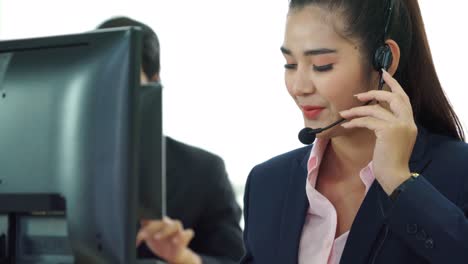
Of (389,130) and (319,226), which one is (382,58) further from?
(319,226)

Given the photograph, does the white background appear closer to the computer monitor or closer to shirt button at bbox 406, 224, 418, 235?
shirt button at bbox 406, 224, 418, 235

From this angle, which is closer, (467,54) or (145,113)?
(145,113)

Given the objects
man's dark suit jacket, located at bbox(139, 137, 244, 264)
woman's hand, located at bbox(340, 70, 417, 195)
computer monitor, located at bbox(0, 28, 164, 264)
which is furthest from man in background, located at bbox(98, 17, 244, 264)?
computer monitor, located at bbox(0, 28, 164, 264)

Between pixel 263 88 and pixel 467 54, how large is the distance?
2.74 feet

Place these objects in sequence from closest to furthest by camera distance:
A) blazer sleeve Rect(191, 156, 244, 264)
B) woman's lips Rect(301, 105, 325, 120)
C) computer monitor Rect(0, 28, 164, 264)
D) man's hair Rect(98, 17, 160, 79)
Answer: computer monitor Rect(0, 28, 164, 264), woman's lips Rect(301, 105, 325, 120), blazer sleeve Rect(191, 156, 244, 264), man's hair Rect(98, 17, 160, 79)

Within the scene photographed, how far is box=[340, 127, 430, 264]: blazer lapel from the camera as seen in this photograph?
1.38 meters

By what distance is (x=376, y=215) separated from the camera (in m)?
1.40

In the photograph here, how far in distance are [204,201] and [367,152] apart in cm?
81

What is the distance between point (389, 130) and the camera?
135 cm

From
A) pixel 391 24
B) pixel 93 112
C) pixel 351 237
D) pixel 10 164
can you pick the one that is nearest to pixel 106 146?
pixel 93 112

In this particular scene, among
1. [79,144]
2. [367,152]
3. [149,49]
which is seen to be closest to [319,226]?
[367,152]

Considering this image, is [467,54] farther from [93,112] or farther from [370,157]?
[93,112]

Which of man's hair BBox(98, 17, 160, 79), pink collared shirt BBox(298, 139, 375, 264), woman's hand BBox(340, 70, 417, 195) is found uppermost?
man's hair BBox(98, 17, 160, 79)

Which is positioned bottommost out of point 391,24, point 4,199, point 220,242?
point 220,242
